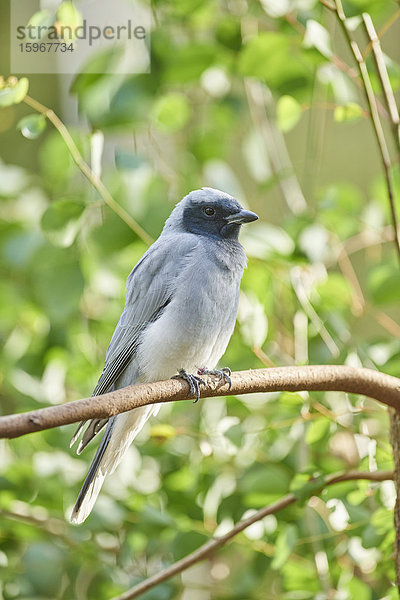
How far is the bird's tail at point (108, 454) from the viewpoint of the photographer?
77.3 inches

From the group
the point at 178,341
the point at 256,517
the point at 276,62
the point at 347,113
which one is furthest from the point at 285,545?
the point at 276,62

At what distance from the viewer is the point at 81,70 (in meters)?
2.67

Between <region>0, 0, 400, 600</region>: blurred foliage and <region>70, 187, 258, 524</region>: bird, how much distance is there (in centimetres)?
9

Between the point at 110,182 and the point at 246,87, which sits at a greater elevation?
the point at 246,87

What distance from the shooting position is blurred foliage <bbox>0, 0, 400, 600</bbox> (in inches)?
82.7

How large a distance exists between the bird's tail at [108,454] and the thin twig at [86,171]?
19.1 inches

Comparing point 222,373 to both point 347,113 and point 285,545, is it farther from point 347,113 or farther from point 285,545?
point 347,113

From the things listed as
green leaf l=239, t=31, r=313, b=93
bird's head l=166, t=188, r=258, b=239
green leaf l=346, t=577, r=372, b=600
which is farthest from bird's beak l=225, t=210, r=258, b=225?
green leaf l=346, t=577, r=372, b=600

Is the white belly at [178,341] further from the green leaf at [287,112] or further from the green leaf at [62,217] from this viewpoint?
the green leaf at [287,112]

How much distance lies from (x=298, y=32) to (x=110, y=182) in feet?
2.41

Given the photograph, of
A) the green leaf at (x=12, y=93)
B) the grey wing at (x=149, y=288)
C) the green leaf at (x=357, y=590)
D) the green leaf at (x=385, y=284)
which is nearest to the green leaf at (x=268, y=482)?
the green leaf at (x=357, y=590)

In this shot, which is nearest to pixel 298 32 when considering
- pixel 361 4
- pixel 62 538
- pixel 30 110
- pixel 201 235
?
pixel 361 4

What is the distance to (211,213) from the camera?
7.35ft

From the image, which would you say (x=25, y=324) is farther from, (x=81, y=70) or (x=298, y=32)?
(x=298, y=32)
